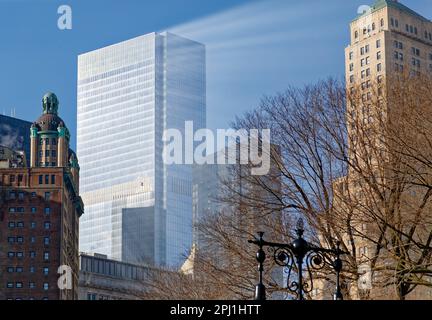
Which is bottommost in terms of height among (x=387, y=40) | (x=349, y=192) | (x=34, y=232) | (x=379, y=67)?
(x=349, y=192)

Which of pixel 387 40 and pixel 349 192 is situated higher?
pixel 387 40

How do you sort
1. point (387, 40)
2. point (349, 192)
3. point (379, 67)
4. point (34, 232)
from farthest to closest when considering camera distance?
point (34, 232)
point (387, 40)
point (379, 67)
point (349, 192)

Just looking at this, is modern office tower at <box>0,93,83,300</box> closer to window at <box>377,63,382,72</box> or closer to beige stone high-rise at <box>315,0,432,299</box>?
beige stone high-rise at <box>315,0,432,299</box>

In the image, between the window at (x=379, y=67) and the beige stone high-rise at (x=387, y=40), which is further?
the beige stone high-rise at (x=387, y=40)

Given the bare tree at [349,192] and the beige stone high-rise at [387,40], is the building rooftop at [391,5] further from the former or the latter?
the bare tree at [349,192]

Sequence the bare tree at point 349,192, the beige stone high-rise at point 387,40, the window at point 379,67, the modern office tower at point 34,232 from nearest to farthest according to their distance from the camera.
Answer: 1. the bare tree at point 349,192
2. the window at point 379,67
3. the beige stone high-rise at point 387,40
4. the modern office tower at point 34,232

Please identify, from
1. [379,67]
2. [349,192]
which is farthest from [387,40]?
[349,192]

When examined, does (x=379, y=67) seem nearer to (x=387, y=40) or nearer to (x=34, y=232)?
(x=387, y=40)

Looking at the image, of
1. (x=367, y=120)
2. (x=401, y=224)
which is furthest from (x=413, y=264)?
(x=367, y=120)

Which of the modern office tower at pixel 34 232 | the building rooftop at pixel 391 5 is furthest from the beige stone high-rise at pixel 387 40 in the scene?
the modern office tower at pixel 34 232

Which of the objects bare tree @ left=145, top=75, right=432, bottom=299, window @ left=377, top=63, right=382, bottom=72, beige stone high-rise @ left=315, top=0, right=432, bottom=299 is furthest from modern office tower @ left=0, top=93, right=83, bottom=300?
bare tree @ left=145, top=75, right=432, bottom=299
